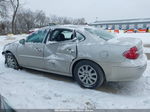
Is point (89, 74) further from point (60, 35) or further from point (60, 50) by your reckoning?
point (60, 35)

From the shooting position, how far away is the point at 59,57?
356cm

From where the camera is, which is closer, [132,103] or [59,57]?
[132,103]

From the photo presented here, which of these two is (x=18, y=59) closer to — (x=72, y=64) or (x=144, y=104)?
(x=72, y=64)

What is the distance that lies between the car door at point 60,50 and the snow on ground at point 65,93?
0.46 meters

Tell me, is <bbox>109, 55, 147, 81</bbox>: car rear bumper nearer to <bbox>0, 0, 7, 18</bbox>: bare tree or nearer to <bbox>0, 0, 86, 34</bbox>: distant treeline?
<bbox>0, 0, 7, 18</bbox>: bare tree

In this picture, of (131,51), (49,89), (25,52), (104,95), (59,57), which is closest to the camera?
(131,51)

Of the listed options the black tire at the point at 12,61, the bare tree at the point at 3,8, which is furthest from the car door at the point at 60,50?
the bare tree at the point at 3,8

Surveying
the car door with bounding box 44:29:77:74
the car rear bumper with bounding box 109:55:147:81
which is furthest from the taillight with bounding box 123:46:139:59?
the car door with bounding box 44:29:77:74

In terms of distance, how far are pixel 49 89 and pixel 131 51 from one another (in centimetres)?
205

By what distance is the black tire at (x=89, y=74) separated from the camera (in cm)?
313

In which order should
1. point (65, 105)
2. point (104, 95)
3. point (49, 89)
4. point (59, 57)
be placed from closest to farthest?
1. point (65, 105)
2. point (104, 95)
3. point (49, 89)
4. point (59, 57)

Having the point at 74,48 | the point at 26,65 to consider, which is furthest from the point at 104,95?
the point at 26,65

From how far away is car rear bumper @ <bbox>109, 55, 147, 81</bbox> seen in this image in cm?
287

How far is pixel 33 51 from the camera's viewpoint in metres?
4.00
